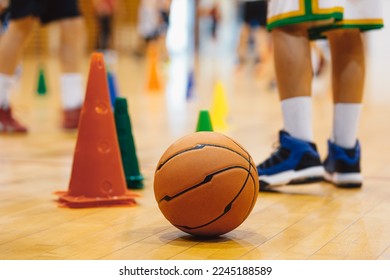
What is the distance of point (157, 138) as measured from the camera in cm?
486

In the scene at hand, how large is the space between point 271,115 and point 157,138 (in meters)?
2.08

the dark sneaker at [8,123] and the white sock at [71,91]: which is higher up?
the white sock at [71,91]

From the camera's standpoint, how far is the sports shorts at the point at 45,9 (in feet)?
15.8

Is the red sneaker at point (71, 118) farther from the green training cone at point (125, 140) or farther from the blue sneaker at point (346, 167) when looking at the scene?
the blue sneaker at point (346, 167)

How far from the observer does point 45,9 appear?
4.95 metres

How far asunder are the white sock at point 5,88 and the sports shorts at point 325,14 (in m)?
2.40

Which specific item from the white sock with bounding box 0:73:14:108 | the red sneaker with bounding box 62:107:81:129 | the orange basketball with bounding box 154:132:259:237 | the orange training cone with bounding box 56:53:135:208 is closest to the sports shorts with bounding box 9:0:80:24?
the white sock with bounding box 0:73:14:108

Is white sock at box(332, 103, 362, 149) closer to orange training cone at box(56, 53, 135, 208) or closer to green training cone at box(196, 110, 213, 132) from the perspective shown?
green training cone at box(196, 110, 213, 132)

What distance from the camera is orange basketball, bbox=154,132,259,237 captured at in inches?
88.5

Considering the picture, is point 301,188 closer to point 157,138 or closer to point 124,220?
point 124,220

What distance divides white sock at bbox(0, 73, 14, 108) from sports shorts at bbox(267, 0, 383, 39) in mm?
2399

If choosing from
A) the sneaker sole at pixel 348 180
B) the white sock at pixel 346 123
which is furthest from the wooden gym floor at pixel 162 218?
the white sock at pixel 346 123
